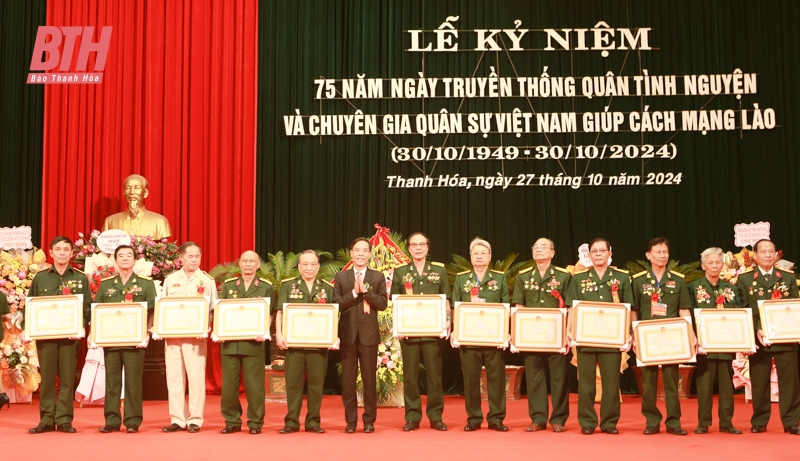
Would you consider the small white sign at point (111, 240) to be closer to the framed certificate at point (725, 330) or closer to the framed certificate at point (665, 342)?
the framed certificate at point (665, 342)

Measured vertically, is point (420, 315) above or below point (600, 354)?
above

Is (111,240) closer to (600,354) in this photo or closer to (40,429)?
(40,429)

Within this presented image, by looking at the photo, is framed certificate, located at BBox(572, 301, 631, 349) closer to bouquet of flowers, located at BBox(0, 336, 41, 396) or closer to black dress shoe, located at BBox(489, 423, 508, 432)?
black dress shoe, located at BBox(489, 423, 508, 432)

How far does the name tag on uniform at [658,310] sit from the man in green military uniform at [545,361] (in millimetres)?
615

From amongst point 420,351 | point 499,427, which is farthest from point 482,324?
point 499,427

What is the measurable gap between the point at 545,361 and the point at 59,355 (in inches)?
139

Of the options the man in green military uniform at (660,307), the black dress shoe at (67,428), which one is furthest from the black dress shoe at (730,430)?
the black dress shoe at (67,428)

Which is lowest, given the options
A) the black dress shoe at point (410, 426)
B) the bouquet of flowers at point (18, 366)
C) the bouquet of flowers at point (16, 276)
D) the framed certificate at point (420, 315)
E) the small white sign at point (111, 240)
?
the black dress shoe at point (410, 426)

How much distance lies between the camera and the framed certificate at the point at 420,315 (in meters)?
5.86

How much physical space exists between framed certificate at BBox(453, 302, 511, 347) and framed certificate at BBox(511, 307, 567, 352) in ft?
0.29

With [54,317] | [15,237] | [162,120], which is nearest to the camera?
[54,317]

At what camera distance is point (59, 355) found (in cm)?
593

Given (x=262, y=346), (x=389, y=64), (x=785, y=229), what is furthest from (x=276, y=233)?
(x=785, y=229)

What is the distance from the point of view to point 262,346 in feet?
19.4
